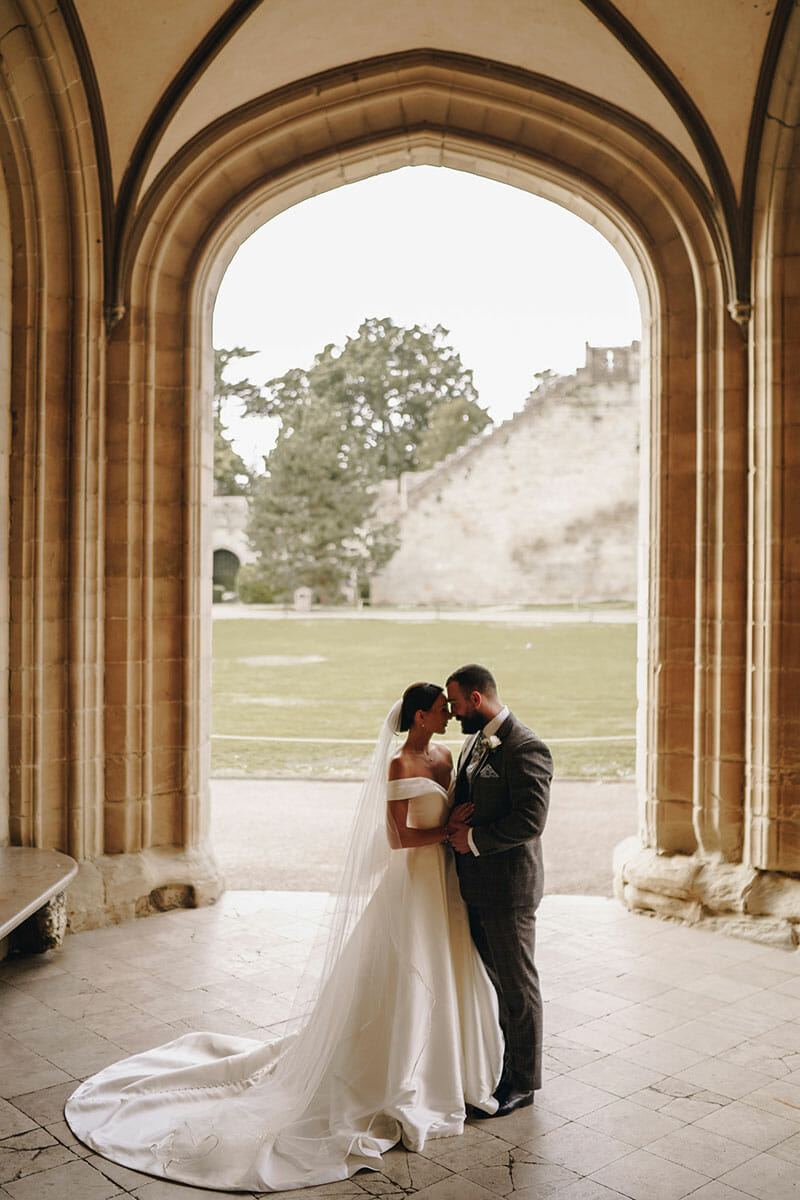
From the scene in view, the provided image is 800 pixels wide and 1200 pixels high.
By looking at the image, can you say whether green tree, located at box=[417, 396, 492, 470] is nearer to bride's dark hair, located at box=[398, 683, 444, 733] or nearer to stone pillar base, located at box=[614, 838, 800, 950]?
stone pillar base, located at box=[614, 838, 800, 950]

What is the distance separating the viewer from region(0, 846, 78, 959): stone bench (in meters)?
4.75

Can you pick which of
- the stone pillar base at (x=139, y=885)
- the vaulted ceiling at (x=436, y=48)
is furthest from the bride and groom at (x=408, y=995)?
the vaulted ceiling at (x=436, y=48)

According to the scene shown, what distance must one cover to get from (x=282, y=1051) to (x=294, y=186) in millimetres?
4705

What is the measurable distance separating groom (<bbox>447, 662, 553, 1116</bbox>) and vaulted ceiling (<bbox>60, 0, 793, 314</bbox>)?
348 centimetres

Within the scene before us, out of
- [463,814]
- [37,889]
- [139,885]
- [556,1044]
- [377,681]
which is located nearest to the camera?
[463,814]

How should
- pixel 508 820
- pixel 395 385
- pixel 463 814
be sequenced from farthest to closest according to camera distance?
pixel 395 385 → pixel 463 814 → pixel 508 820

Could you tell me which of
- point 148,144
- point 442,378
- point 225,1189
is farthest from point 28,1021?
point 442,378

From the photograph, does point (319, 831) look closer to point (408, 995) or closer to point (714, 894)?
point (714, 894)

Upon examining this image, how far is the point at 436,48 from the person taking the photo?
5840 millimetres

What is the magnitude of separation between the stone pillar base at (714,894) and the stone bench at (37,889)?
9.81ft

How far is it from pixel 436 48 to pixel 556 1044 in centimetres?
498

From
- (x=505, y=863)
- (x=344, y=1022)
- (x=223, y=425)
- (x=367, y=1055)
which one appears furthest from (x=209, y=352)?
(x=223, y=425)

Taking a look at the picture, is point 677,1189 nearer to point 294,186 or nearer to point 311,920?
point 311,920

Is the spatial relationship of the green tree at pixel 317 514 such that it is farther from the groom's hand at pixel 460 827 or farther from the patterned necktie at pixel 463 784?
the groom's hand at pixel 460 827
